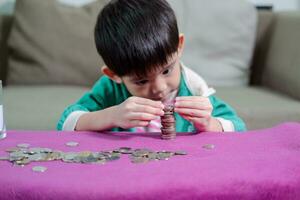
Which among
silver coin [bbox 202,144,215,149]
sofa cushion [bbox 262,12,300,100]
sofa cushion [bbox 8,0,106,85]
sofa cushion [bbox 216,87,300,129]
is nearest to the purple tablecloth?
silver coin [bbox 202,144,215,149]

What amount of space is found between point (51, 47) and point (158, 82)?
1.23 m

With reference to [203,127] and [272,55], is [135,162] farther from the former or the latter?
[272,55]

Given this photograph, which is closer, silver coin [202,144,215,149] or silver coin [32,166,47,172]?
silver coin [32,166,47,172]

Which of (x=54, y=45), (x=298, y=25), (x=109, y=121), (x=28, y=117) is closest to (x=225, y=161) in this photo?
(x=109, y=121)

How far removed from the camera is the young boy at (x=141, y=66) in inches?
37.3

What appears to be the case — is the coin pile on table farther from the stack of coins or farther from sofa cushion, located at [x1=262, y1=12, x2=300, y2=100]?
sofa cushion, located at [x1=262, y1=12, x2=300, y2=100]

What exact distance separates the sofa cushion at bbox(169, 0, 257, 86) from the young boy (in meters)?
1.07

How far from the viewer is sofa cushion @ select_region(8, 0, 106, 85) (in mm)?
2146

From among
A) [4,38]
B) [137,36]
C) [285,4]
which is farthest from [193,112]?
[285,4]

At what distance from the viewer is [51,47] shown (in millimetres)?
2150

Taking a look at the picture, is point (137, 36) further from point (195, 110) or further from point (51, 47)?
point (51, 47)

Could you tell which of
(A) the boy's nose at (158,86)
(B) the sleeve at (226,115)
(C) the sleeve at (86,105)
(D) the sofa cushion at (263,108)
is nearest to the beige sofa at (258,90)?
(D) the sofa cushion at (263,108)

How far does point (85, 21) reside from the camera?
220 centimetres

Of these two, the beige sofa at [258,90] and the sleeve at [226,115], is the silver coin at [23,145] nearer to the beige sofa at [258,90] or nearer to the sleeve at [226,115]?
the sleeve at [226,115]
